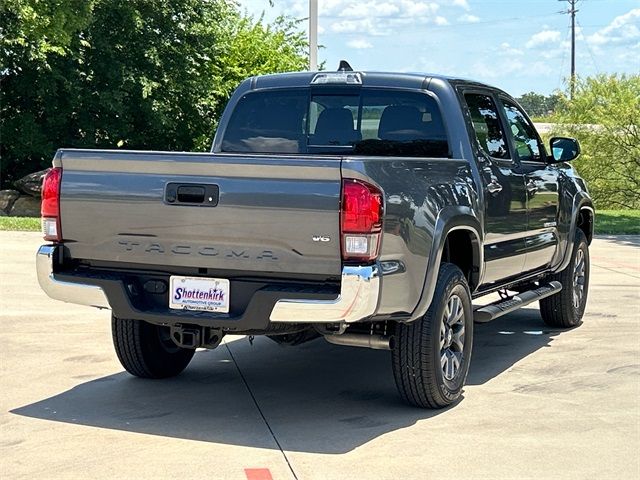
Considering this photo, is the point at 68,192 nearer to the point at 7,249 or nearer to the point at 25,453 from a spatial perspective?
the point at 25,453

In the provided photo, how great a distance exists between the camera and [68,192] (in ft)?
19.2

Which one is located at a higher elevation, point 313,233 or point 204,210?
point 204,210

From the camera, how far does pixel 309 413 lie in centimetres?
609

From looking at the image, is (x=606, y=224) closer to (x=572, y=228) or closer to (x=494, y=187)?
(x=572, y=228)

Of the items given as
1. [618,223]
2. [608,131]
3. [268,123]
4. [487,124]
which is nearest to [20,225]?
[268,123]

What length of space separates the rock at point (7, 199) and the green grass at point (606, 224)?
269cm

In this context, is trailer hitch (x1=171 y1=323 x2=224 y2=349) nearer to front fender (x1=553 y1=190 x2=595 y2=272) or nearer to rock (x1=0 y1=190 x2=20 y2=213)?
front fender (x1=553 y1=190 x2=595 y2=272)

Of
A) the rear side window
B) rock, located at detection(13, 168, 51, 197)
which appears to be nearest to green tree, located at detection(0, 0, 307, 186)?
rock, located at detection(13, 168, 51, 197)

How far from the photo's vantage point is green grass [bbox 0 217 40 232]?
59.1 ft

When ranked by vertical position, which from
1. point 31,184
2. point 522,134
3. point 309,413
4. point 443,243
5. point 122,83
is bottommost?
point 309,413

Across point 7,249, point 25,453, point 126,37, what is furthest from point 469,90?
point 126,37

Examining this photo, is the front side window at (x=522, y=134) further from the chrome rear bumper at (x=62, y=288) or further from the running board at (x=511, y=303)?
the chrome rear bumper at (x=62, y=288)

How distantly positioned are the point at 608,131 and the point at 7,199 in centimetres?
1602

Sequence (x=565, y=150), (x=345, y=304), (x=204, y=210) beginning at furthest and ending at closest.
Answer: (x=565, y=150), (x=204, y=210), (x=345, y=304)
